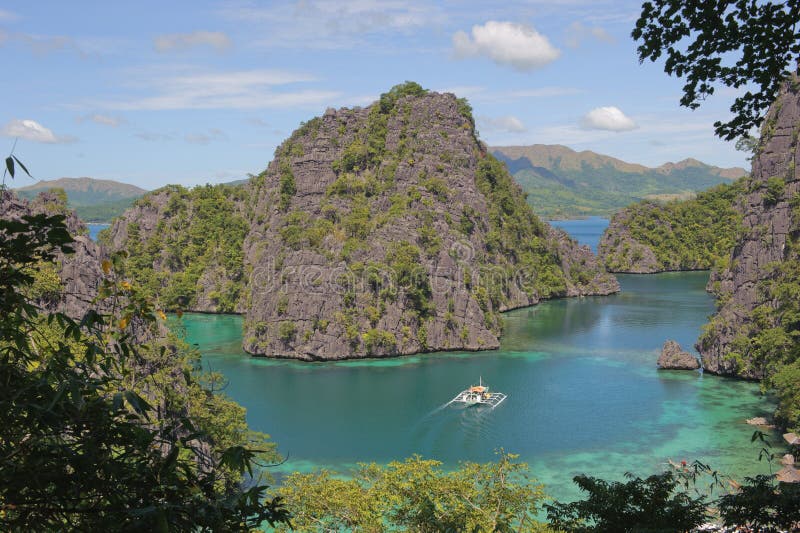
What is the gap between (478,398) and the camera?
44.3 metres

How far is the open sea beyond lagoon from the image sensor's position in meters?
35.7

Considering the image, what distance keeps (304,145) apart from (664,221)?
262 ft

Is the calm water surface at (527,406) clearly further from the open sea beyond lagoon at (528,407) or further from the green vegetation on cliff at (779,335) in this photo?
the green vegetation on cliff at (779,335)

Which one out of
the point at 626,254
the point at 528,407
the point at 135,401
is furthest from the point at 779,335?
the point at 626,254

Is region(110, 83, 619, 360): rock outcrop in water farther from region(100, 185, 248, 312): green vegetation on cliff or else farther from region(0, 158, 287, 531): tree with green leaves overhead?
region(0, 158, 287, 531): tree with green leaves overhead

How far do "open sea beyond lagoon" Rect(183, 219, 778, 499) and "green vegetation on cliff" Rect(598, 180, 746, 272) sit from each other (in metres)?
59.8

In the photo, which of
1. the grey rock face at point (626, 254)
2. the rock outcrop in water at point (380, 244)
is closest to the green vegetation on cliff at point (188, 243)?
the rock outcrop in water at point (380, 244)

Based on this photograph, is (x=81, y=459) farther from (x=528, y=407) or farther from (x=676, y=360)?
(x=676, y=360)

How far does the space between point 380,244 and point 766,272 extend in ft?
118

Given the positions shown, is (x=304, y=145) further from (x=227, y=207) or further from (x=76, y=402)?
(x=76, y=402)

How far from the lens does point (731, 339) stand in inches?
1961

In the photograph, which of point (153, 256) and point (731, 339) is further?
point (153, 256)

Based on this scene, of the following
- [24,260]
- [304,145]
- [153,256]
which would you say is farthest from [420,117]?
[24,260]

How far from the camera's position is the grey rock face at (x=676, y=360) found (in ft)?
172
